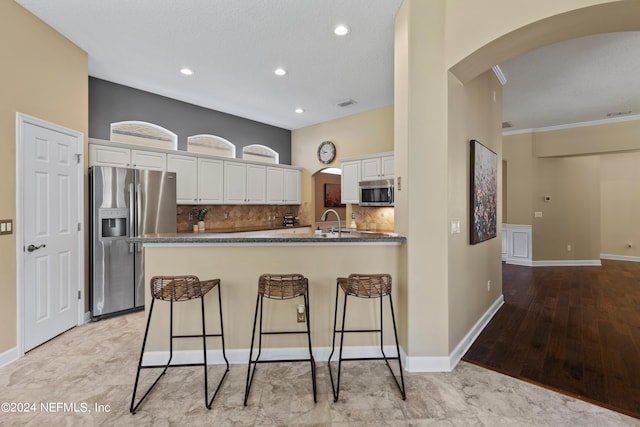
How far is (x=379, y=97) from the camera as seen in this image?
4891mm

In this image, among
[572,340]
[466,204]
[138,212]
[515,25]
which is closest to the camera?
[515,25]

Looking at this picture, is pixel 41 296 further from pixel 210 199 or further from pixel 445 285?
pixel 445 285

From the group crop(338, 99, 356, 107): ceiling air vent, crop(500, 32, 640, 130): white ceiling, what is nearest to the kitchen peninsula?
crop(500, 32, 640, 130): white ceiling

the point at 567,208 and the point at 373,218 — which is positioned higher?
the point at 567,208

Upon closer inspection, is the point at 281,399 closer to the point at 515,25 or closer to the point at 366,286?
the point at 366,286

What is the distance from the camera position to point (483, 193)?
325cm

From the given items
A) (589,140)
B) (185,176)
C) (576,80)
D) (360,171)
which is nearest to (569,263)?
(589,140)

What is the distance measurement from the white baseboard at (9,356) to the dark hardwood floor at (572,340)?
414cm

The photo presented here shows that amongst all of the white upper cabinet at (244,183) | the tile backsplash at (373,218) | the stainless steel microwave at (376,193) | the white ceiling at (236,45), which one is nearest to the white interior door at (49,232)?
the white ceiling at (236,45)

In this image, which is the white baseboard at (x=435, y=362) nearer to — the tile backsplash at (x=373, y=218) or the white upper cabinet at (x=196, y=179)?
the tile backsplash at (x=373, y=218)

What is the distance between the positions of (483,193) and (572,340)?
1.75 meters

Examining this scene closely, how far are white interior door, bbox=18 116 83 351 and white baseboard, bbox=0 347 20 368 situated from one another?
0.11 meters

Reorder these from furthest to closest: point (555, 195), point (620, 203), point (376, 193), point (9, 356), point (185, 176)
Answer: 1. point (620, 203)
2. point (555, 195)
3. point (376, 193)
4. point (185, 176)
5. point (9, 356)

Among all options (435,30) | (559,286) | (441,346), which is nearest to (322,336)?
(441,346)
